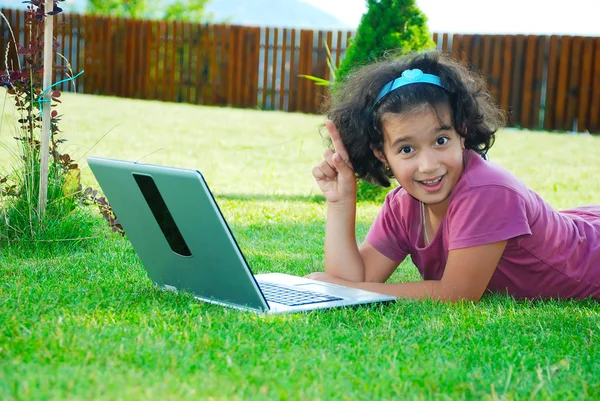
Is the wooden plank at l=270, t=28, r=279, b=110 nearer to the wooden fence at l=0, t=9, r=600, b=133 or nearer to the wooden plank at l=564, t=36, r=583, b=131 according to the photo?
the wooden fence at l=0, t=9, r=600, b=133

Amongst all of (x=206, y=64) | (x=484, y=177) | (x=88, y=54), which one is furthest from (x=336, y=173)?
(x=88, y=54)

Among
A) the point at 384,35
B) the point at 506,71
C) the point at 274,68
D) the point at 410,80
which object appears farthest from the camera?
the point at 274,68

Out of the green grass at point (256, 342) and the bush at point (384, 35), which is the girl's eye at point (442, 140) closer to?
the green grass at point (256, 342)

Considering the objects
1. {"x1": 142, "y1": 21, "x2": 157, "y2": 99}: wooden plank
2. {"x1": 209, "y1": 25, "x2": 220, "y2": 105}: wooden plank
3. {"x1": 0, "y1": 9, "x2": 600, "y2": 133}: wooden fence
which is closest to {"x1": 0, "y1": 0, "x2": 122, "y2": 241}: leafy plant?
{"x1": 0, "y1": 9, "x2": 600, "y2": 133}: wooden fence

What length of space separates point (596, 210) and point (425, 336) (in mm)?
1612

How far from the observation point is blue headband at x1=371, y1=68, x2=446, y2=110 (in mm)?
3201

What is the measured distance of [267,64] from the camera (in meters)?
17.5

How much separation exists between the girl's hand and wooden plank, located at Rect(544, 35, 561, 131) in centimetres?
1288

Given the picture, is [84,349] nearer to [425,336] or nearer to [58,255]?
[425,336]

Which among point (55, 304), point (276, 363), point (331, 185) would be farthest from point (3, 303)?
point (331, 185)

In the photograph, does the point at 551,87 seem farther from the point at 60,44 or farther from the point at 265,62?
the point at 60,44

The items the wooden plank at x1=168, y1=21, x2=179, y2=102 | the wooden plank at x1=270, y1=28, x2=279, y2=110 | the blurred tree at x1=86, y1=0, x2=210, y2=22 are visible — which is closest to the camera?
the wooden plank at x1=270, y1=28, x2=279, y2=110

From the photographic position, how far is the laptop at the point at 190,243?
2662 mm

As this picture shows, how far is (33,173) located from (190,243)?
1.86 metres
